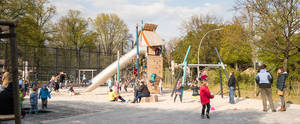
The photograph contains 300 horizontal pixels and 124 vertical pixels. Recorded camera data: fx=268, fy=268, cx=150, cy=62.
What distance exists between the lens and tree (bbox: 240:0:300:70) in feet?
51.7

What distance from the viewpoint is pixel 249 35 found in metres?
17.8

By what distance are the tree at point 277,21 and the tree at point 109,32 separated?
32.2m

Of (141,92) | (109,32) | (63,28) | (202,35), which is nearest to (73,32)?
(63,28)

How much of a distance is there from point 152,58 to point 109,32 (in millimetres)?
26987

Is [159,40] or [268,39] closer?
[268,39]

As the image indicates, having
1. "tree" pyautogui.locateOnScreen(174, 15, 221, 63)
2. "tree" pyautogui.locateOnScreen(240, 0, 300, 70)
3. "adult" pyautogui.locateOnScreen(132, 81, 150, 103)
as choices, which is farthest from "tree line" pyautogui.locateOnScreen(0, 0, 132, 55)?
"tree" pyautogui.locateOnScreen(240, 0, 300, 70)

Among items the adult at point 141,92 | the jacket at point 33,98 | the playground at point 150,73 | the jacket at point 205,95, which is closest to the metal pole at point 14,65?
the playground at point 150,73

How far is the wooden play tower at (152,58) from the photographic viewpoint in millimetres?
21312

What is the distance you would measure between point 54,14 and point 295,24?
31.4m

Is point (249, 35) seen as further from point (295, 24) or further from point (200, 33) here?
point (200, 33)

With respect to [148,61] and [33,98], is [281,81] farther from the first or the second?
[148,61]

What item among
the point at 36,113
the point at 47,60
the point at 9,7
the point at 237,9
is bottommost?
the point at 36,113

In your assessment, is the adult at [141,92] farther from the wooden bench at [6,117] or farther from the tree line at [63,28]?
the tree line at [63,28]

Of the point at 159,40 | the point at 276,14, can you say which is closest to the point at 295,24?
the point at 276,14
